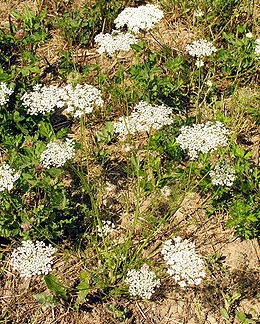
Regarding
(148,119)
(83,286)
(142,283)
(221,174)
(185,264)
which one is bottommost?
(83,286)

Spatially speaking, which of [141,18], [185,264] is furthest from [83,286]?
[141,18]

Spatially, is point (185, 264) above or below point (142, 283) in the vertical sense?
above

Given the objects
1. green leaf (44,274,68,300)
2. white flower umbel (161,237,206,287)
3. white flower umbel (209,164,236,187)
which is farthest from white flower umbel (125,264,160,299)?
white flower umbel (209,164,236,187)

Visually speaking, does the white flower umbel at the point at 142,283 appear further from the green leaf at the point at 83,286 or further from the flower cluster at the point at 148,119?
the flower cluster at the point at 148,119

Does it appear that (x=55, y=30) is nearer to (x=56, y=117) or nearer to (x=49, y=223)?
(x=56, y=117)

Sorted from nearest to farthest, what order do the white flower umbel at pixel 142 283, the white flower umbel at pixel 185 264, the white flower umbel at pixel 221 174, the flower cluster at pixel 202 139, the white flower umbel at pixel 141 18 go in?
1. the white flower umbel at pixel 185 264
2. the white flower umbel at pixel 142 283
3. the flower cluster at pixel 202 139
4. the white flower umbel at pixel 221 174
5. the white flower umbel at pixel 141 18

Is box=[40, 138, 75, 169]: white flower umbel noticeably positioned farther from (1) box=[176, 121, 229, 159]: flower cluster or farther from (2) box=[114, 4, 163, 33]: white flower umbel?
(2) box=[114, 4, 163, 33]: white flower umbel

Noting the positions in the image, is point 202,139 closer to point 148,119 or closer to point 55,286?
point 148,119

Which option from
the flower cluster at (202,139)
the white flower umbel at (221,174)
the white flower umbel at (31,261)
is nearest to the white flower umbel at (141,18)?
the flower cluster at (202,139)

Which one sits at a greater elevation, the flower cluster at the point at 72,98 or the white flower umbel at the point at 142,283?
the flower cluster at the point at 72,98

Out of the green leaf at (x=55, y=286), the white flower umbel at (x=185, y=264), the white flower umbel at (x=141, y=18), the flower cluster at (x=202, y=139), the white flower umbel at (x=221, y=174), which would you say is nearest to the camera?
the white flower umbel at (x=185, y=264)
